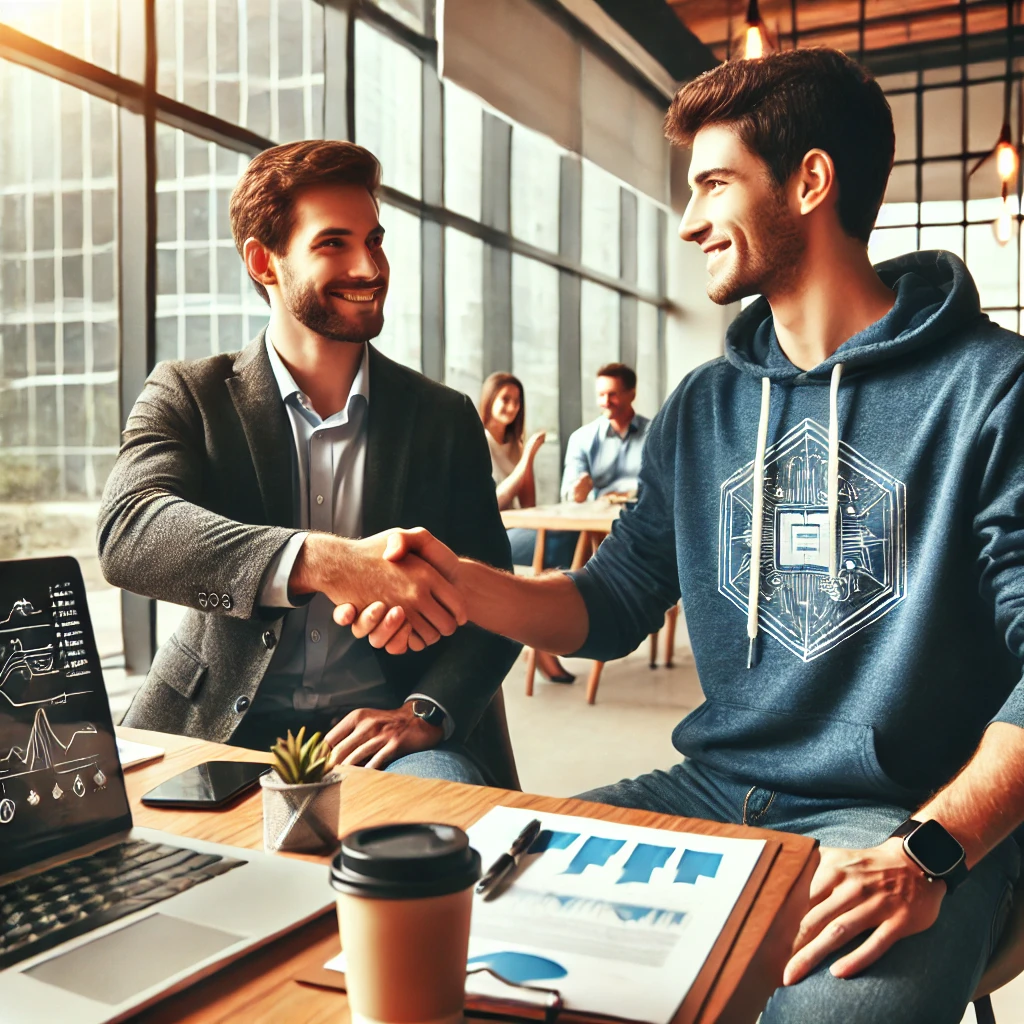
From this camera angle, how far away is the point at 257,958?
66cm

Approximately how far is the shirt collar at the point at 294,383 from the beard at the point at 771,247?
25.4 inches

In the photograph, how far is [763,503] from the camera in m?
1.41

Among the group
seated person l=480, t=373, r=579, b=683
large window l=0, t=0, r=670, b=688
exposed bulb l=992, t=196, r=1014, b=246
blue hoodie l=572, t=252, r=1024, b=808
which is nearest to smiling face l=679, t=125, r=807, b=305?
blue hoodie l=572, t=252, r=1024, b=808

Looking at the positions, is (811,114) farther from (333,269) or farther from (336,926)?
(336,926)

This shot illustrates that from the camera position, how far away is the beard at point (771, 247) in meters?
1.44

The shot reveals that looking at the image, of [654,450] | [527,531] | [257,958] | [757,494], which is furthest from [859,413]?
[527,531]

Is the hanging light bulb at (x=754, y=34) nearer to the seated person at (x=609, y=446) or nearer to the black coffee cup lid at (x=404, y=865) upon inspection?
the seated person at (x=609, y=446)

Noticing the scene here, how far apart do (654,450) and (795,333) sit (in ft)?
0.86

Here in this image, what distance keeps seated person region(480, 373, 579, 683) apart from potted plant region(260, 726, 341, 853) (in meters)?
4.27

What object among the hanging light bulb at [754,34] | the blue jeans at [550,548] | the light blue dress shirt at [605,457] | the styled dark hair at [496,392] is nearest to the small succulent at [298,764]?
the hanging light bulb at [754,34]

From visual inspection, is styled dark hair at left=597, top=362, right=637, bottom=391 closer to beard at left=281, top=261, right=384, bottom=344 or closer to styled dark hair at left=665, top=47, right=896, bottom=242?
beard at left=281, top=261, right=384, bottom=344

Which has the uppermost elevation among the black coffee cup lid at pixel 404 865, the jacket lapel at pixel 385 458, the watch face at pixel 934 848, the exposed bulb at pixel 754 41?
the exposed bulb at pixel 754 41

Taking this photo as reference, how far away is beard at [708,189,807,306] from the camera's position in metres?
1.44

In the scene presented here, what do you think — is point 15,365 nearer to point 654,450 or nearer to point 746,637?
point 654,450
